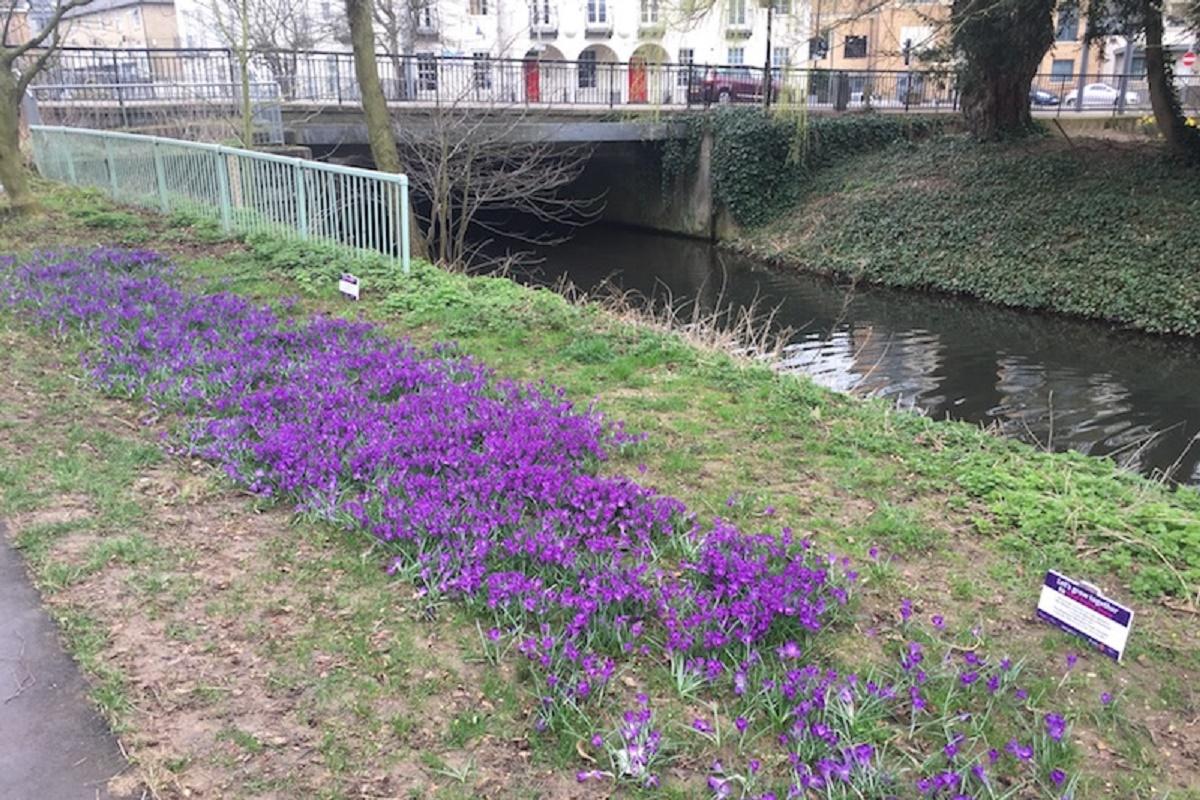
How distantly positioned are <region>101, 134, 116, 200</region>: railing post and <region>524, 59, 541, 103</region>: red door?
385 inches

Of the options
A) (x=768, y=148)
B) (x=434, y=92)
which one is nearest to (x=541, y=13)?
(x=768, y=148)

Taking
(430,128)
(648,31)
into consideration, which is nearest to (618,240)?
(648,31)

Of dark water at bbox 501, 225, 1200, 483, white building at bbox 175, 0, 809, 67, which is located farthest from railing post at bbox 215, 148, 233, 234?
white building at bbox 175, 0, 809, 67

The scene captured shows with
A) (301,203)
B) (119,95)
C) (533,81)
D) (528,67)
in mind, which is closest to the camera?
(301,203)

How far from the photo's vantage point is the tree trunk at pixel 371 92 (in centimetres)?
1287

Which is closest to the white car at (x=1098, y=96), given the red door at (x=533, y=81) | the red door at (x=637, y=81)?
the red door at (x=637, y=81)

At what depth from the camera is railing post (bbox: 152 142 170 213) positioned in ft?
40.9

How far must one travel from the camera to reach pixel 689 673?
3.09 m

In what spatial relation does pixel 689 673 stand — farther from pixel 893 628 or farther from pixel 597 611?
pixel 893 628

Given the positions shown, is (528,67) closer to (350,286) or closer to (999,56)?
(999,56)

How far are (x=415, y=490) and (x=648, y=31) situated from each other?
17994 mm

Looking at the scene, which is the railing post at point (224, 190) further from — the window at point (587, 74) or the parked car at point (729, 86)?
the parked car at point (729, 86)

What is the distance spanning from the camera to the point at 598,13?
169 feet

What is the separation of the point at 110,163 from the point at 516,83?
32.9 feet
